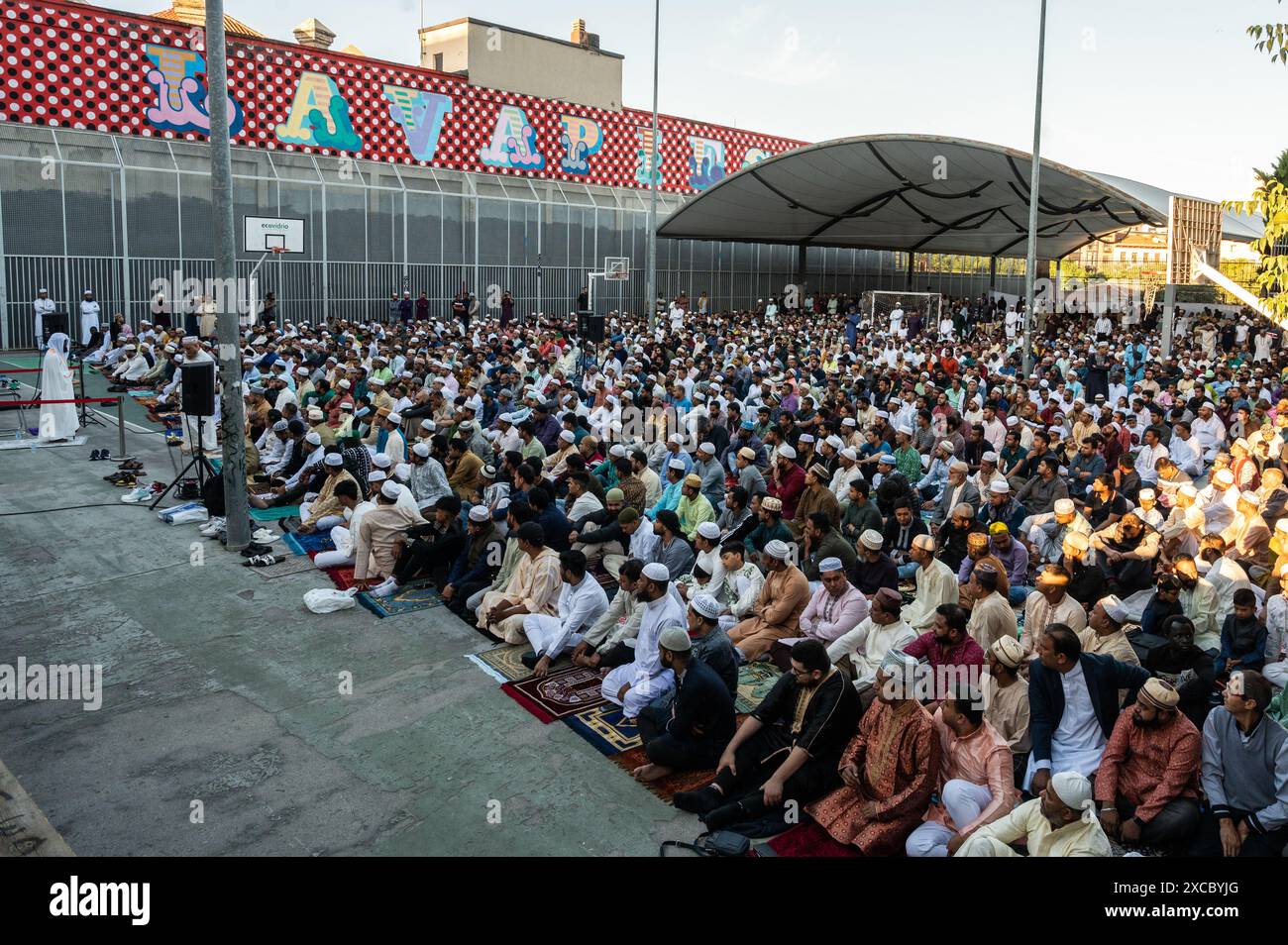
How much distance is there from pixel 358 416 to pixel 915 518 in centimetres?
732

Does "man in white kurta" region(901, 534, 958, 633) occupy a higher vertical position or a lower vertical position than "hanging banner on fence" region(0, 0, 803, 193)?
lower

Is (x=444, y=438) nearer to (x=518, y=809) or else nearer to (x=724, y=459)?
(x=724, y=459)

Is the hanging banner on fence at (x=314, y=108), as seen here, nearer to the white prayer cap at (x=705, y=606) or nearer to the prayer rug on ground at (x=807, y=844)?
the white prayer cap at (x=705, y=606)

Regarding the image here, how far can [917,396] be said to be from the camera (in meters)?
13.5

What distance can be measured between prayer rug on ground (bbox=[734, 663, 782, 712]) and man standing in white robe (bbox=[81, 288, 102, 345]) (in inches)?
750

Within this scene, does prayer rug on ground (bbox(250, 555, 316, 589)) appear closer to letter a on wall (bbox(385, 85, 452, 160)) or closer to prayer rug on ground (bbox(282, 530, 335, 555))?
prayer rug on ground (bbox(282, 530, 335, 555))

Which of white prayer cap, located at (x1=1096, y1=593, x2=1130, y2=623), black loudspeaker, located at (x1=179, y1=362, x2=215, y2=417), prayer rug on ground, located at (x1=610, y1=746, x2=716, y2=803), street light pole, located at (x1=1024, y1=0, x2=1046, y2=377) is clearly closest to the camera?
prayer rug on ground, located at (x1=610, y1=746, x2=716, y2=803)

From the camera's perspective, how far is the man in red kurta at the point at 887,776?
4652mm

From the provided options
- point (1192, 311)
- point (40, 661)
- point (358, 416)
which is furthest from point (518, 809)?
point (1192, 311)

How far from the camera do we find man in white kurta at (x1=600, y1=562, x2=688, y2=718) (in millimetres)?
5930

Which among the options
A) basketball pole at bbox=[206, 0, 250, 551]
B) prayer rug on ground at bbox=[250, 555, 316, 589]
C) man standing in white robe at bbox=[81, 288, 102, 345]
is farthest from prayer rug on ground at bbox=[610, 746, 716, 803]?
man standing in white robe at bbox=[81, 288, 102, 345]

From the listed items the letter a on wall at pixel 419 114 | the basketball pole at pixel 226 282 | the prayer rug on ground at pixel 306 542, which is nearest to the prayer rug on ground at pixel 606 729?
the prayer rug on ground at pixel 306 542

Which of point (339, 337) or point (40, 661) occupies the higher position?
point (339, 337)

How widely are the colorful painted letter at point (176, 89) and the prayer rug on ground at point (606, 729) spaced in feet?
68.8
